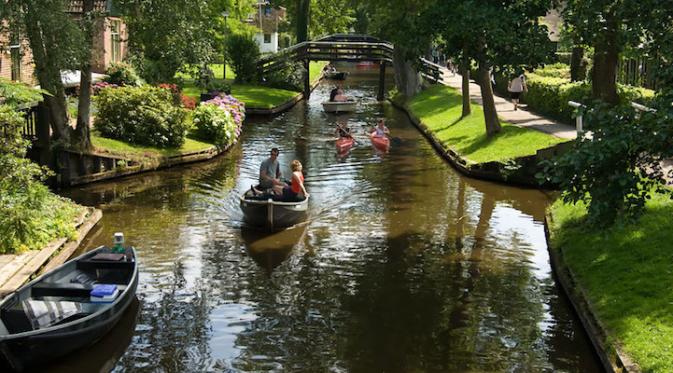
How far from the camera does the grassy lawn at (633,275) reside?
1188 centimetres

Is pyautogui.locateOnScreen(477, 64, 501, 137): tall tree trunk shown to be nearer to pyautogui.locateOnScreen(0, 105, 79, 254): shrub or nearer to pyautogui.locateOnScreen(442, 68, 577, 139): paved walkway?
pyautogui.locateOnScreen(442, 68, 577, 139): paved walkway

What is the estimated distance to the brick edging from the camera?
1159cm

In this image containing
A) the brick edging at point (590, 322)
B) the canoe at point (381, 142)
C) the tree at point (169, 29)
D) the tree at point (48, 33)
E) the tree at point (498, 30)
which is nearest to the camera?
the brick edging at point (590, 322)

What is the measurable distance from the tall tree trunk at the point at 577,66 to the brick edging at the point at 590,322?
22751mm

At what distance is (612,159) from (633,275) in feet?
15.2

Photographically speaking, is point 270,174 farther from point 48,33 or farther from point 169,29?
point 48,33

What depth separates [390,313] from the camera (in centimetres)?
1462

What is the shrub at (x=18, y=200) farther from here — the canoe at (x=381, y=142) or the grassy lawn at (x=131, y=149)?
the canoe at (x=381, y=142)

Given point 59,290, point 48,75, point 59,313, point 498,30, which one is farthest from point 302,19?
point 59,313

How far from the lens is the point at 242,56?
54156 millimetres

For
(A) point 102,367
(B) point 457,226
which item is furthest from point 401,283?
(A) point 102,367

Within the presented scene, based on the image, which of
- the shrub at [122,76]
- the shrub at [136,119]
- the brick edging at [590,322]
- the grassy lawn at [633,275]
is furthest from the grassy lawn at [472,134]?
the shrub at [122,76]

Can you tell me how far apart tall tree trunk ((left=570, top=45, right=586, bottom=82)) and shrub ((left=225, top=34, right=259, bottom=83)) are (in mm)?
22832

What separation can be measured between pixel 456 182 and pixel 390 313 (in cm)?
1238
